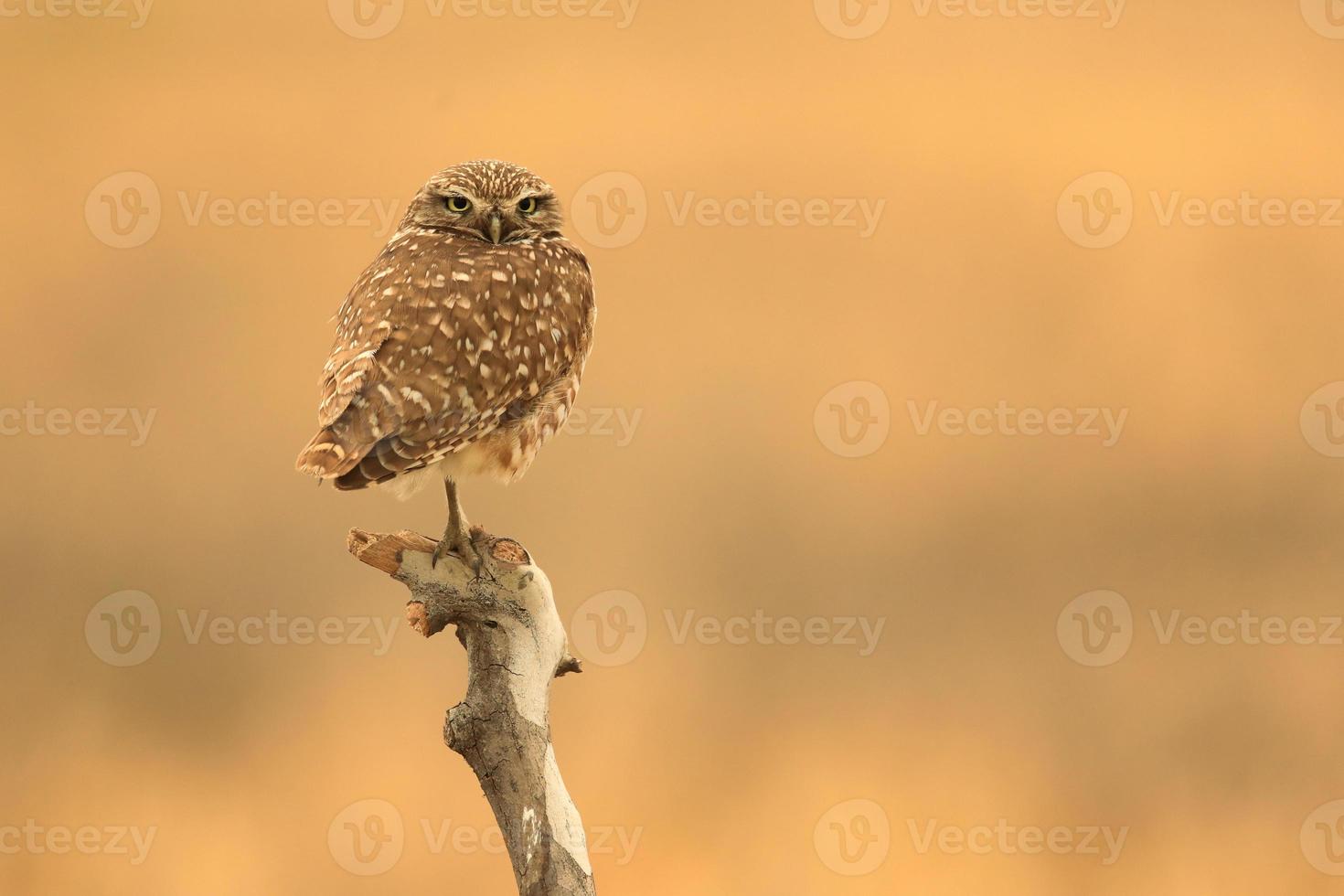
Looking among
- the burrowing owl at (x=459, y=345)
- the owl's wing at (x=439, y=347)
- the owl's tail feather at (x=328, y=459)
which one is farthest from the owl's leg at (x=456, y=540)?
the owl's tail feather at (x=328, y=459)

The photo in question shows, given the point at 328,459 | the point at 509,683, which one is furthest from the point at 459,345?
the point at 509,683

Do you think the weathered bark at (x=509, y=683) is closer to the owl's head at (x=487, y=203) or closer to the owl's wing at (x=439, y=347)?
the owl's wing at (x=439, y=347)

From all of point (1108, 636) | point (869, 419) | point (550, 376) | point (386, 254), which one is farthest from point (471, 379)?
point (1108, 636)

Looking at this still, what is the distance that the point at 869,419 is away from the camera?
5.75m

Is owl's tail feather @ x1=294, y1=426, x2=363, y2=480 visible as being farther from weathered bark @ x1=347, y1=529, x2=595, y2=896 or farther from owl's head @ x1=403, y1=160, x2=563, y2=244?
owl's head @ x1=403, y1=160, x2=563, y2=244

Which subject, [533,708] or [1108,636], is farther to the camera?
[1108,636]

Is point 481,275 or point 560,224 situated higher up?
point 560,224

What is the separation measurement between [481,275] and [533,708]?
116 cm

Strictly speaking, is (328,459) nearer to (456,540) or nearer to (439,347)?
(439,347)

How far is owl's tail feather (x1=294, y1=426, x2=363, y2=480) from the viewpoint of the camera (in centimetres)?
288

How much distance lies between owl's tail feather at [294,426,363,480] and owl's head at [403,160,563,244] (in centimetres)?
84

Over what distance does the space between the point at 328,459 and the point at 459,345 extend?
1.58 feet

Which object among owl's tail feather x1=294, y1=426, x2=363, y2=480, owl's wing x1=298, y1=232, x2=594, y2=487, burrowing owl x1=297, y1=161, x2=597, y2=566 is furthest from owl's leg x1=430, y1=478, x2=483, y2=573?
owl's tail feather x1=294, y1=426, x2=363, y2=480

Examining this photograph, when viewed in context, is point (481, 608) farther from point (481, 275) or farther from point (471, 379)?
point (481, 275)
